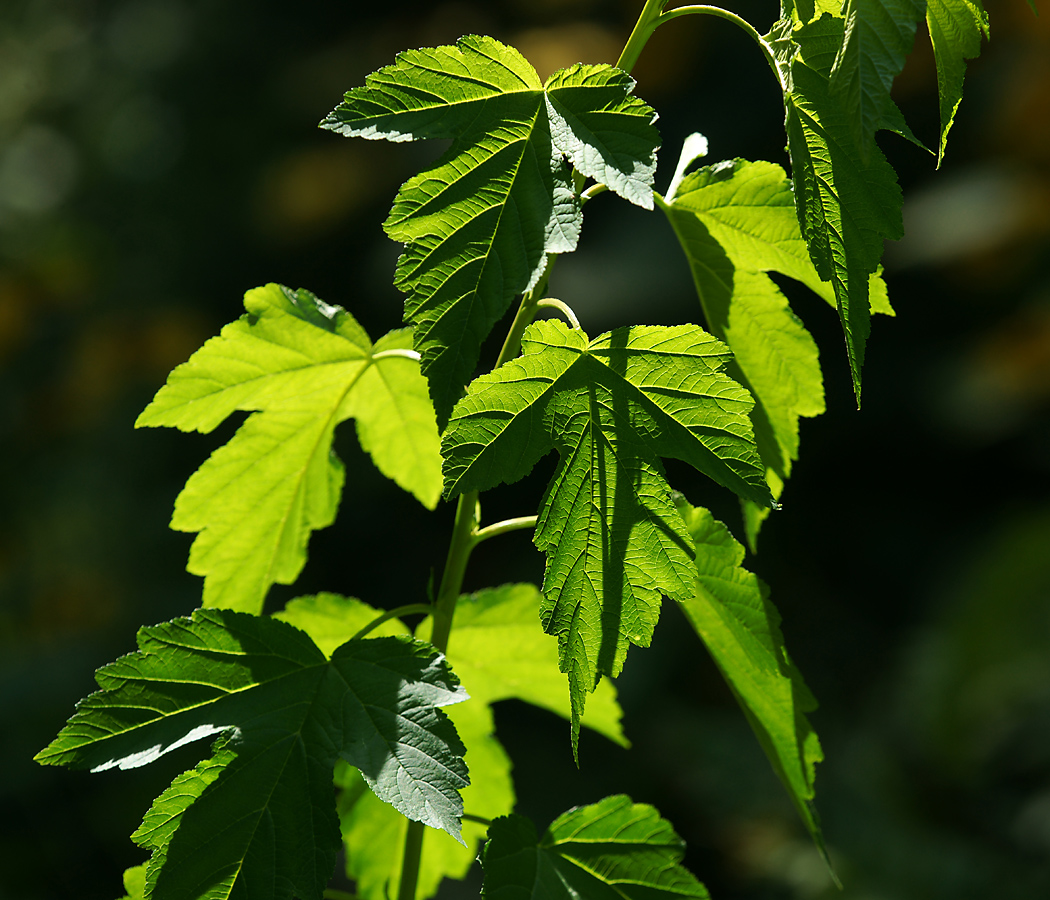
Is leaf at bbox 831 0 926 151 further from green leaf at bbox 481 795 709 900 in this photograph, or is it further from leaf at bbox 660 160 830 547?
green leaf at bbox 481 795 709 900

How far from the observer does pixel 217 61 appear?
15.3ft

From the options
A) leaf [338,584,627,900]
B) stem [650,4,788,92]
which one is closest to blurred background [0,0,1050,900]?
leaf [338,584,627,900]

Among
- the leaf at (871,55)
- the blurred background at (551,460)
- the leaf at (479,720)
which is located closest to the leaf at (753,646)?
the leaf at (479,720)

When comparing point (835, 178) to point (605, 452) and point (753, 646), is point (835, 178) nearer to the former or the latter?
point (605, 452)

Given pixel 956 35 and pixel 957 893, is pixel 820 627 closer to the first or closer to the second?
pixel 957 893

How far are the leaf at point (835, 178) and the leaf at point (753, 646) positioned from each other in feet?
0.60

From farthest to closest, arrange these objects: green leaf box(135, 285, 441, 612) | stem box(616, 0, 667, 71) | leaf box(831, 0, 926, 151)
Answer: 1. green leaf box(135, 285, 441, 612)
2. stem box(616, 0, 667, 71)
3. leaf box(831, 0, 926, 151)

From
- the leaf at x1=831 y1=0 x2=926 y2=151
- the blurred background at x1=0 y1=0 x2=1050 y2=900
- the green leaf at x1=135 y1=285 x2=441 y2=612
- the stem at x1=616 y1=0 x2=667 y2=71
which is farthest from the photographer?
the blurred background at x1=0 y1=0 x2=1050 y2=900

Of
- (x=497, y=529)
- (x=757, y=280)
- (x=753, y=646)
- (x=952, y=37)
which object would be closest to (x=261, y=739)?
(x=497, y=529)

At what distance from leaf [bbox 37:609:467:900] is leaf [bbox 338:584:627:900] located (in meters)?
0.23

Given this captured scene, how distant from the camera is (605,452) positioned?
0.57 metres

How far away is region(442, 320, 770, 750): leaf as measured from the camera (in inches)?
21.4

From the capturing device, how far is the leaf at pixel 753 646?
691 mm

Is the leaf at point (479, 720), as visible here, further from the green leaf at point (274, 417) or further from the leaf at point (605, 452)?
the leaf at point (605, 452)
